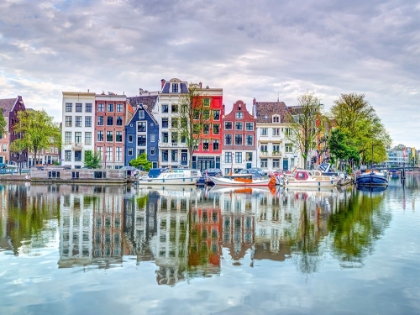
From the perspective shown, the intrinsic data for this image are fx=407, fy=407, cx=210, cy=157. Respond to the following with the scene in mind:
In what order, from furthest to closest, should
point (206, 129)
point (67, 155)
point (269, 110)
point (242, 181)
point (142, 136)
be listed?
point (269, 110) → point (67, 155) → point (142, 136) → point (206, 129) → point (242, 181)

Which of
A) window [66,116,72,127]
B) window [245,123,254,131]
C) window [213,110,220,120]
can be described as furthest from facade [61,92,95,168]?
window [245,123,254,131]

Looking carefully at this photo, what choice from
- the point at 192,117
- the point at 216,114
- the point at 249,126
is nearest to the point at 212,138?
the point at 216,114

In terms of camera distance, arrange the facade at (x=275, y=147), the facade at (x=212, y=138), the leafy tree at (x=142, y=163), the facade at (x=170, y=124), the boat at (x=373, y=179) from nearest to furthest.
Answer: the boat at (x=373, y=179)
the leafy tree at (x=142, y=163)
the facade at (x=212, y=138)
the facade at (x=170, y=124)
the facade at (x=275, y=147)

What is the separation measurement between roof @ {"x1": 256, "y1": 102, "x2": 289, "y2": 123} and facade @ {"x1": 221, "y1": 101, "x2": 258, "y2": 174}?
2902 millimetres

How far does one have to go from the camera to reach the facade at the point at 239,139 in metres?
73.6

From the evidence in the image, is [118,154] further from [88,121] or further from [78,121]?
[78,121]

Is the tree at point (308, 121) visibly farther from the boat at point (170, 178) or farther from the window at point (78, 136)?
the window at point (78, 136)

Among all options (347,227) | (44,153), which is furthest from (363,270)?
(44,153)

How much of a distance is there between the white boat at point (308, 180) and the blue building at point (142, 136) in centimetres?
2684

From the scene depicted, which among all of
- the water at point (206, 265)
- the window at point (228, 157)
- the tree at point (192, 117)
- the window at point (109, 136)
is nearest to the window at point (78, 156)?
the window at point (109, 136)

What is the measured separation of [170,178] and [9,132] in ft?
174

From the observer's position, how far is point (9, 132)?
90.4 metres

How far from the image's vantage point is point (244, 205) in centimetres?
3091

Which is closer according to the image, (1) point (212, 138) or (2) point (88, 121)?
(1) point (212, 138)
